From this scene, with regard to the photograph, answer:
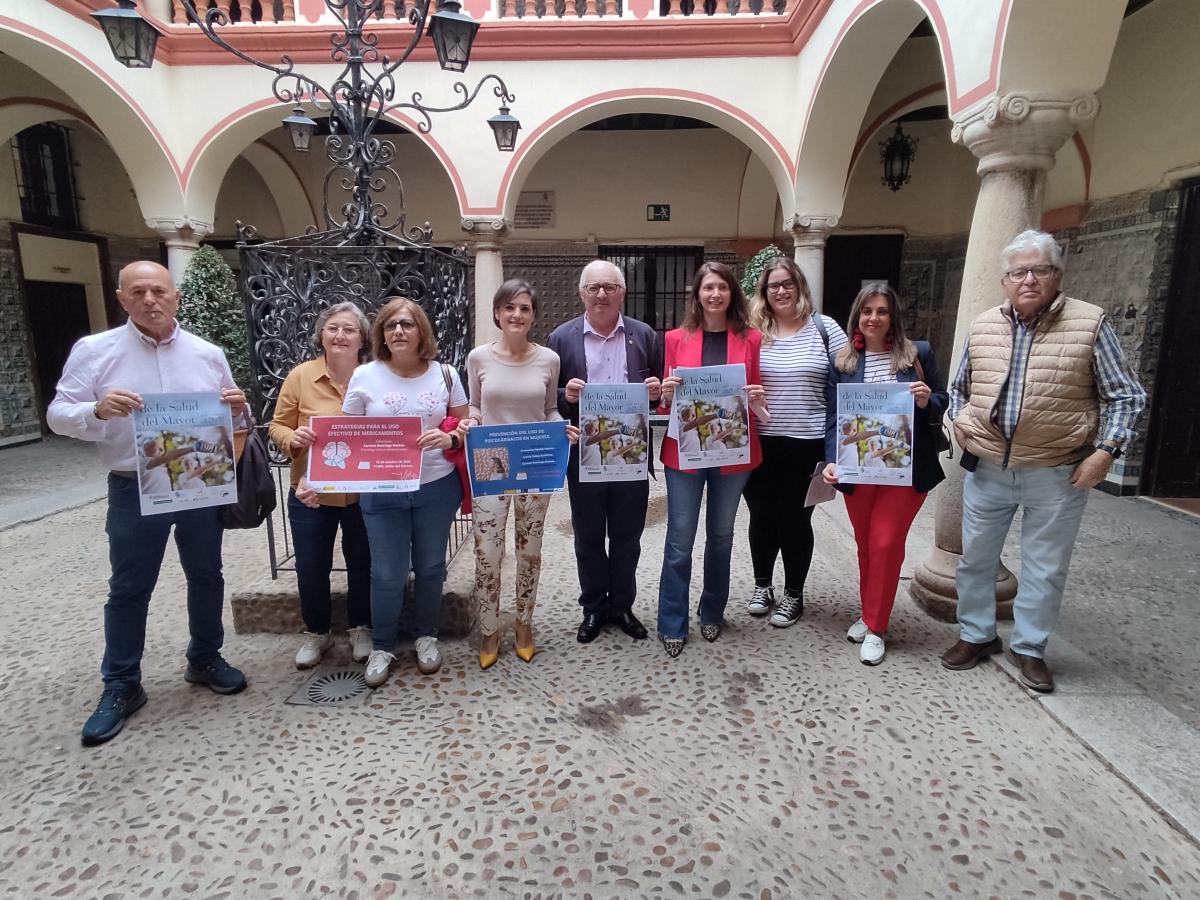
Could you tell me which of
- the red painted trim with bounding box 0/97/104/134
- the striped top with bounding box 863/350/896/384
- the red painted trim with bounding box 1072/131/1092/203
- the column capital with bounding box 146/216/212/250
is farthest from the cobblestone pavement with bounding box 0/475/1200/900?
the red painted trim with bounding box 0/97/104/134

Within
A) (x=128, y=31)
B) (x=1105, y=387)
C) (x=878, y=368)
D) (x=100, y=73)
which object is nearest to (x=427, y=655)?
(x=878, y=368)

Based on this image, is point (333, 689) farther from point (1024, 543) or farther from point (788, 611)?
point (1024, 543)

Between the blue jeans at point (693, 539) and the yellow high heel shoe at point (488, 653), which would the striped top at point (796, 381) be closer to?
the blue jeans at point (693, 539)

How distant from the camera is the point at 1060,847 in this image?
2045mm

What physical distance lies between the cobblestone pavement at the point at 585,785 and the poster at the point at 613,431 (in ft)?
3.12

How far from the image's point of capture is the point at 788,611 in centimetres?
349

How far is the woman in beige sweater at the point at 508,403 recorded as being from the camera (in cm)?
277

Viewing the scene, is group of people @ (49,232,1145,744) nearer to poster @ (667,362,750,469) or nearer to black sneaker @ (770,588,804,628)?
poster @ (667,362,750,469)

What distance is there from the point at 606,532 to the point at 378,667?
121cm

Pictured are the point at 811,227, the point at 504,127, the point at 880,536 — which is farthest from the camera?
the point at 811,227

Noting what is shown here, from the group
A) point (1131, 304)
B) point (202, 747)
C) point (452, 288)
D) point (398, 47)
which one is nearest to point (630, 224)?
point (398, 47)

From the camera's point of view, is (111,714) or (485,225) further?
(485,225)

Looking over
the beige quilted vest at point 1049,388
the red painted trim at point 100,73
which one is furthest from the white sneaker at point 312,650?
the red painted trim at point 100,73

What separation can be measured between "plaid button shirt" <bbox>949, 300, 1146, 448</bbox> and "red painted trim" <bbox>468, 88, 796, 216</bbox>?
6015 millimetres
